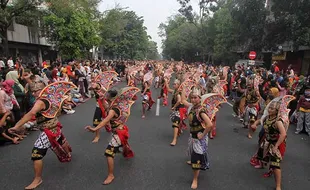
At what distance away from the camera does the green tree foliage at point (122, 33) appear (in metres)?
30.5

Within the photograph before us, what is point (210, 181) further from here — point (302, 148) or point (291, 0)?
point (291, 0)

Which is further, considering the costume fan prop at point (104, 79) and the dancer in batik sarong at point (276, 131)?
the costume fan prop at point (104, 79)

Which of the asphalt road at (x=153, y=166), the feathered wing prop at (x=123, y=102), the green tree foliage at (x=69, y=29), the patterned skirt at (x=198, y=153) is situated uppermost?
the green tree foliage at (x=69, y=29)

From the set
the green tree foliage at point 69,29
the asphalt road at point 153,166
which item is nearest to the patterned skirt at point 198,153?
the asphalt road at point 153,166

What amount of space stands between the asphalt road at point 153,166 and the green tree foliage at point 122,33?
2508cm

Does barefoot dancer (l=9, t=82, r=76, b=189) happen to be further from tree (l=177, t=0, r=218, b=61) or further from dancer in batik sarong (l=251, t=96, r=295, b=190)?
tree (l=177, t=0, r=218, b=61)

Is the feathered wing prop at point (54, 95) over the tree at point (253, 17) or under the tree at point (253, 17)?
under

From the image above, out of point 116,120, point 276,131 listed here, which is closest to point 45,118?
point 116,120

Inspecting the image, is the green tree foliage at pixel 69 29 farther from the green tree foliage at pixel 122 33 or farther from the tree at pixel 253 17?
the tree at pixel 253 17

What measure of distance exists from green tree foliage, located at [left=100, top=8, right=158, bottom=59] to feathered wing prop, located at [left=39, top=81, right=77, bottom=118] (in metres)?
26.7

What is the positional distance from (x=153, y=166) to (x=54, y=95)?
7.62ft

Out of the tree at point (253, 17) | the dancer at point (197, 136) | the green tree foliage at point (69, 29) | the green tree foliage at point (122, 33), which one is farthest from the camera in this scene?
the green tree foliage at point (122, 33)

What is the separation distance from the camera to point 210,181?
179 inches

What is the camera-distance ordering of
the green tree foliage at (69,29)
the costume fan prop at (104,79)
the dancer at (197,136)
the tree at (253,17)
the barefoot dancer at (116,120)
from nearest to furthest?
the dancer at (197,136)
the barefoot dancer at (116,120)
the costume fan prop at (104,79)
the green tree foliage at (69,29)
the tree at (253,17)
